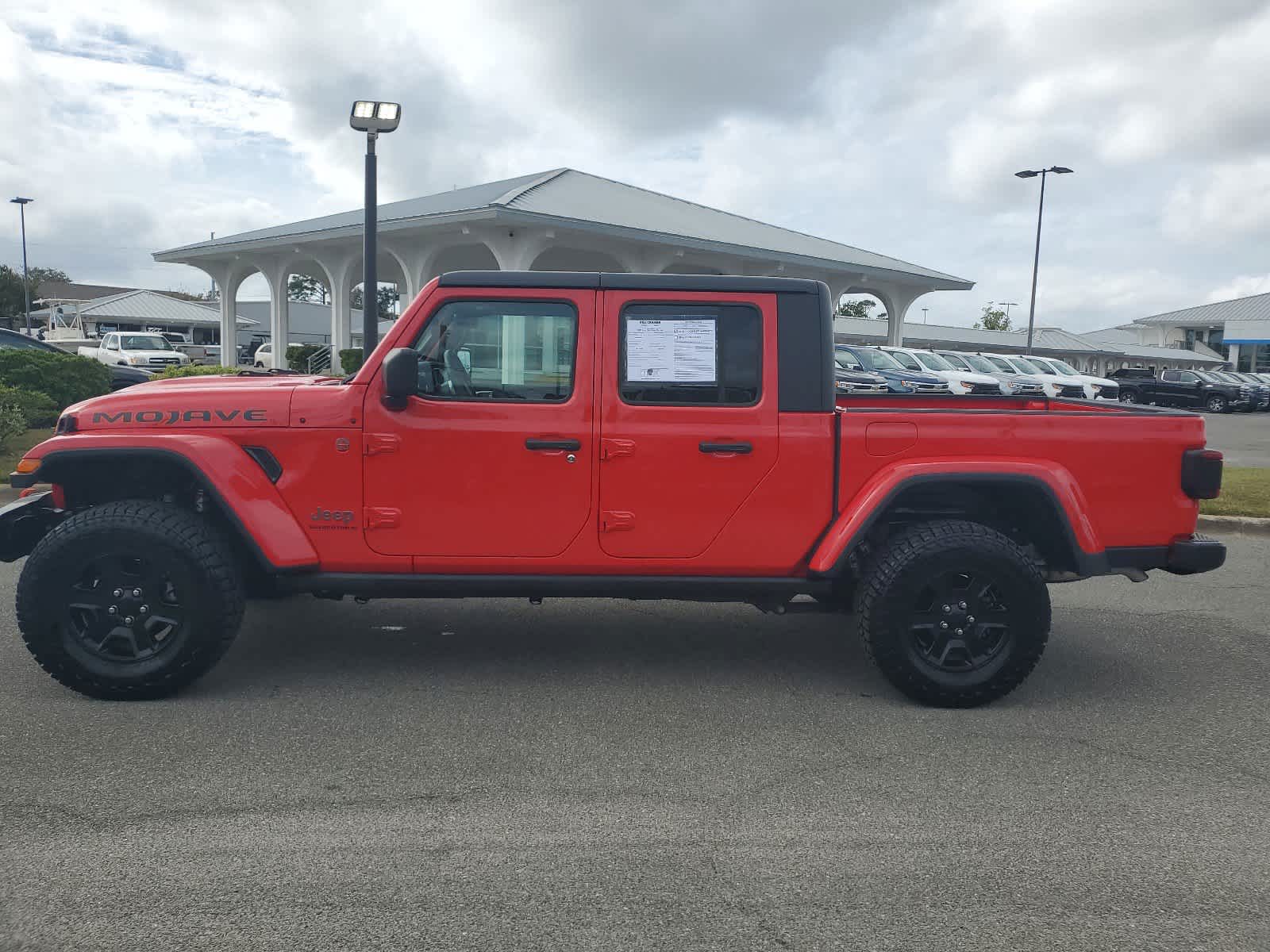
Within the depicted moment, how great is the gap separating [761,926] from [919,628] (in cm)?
198

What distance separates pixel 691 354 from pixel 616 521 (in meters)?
0.82

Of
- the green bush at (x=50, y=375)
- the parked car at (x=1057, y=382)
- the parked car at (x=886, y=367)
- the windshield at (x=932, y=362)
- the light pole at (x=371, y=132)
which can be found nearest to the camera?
the light pole at (x=371, y=132)

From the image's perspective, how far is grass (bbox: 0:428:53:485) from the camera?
34.2 feet

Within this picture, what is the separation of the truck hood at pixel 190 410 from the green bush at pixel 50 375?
11.5 metres

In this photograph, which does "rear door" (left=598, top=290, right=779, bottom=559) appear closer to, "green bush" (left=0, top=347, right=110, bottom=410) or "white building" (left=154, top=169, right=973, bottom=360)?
"green bush" (left=0, top=347, right=110, bottom=410)

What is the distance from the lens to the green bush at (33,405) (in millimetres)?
12680

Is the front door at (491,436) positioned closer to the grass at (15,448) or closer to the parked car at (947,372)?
the grass at (15,448)

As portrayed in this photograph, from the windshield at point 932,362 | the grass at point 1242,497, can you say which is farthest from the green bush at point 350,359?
the grass at point 1242,497

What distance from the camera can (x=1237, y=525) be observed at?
9273 millimetres

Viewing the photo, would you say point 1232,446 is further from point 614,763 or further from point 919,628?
point 614,763

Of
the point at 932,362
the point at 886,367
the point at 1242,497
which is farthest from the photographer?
the point at 932,362

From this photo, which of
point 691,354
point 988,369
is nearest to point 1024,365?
point 988,369

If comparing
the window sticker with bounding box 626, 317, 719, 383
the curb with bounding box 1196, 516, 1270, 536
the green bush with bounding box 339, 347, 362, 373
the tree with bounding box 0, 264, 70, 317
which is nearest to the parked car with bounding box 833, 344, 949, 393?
the green bush with bounding box 339, 347, 362, 373

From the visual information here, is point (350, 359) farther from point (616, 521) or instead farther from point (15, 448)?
point (616, 521)
